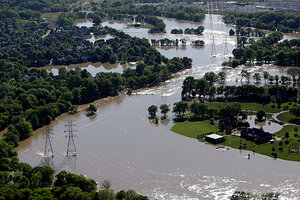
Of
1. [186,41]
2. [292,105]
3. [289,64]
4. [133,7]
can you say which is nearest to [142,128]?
[292,105]

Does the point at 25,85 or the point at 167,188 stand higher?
the point at 25,85

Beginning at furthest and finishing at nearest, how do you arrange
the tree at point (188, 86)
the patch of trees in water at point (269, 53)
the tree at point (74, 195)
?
the patch of trees in water at point (269, 53) < the tree at point (188, 86) < the tree at point (74, 195)

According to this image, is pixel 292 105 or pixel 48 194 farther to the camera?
pixel 292 105

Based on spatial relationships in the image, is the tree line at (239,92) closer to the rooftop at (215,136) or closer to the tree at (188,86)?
the tree at (188,86)

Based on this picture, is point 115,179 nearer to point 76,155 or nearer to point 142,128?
point 76,155

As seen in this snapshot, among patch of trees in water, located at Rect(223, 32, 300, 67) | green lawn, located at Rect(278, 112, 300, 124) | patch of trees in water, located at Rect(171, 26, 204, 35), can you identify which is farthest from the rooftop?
patch of trees in water, located at Rect(171, 26, 204, 35)

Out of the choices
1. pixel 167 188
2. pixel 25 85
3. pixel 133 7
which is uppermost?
pixel 133 7

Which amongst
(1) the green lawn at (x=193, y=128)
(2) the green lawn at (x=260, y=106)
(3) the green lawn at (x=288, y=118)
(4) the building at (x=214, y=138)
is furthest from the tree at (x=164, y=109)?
(3) the green lawn at (x=288, y=118)

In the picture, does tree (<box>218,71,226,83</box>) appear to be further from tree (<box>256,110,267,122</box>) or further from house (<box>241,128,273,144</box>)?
house (<box>241,128,273,144</box>)
